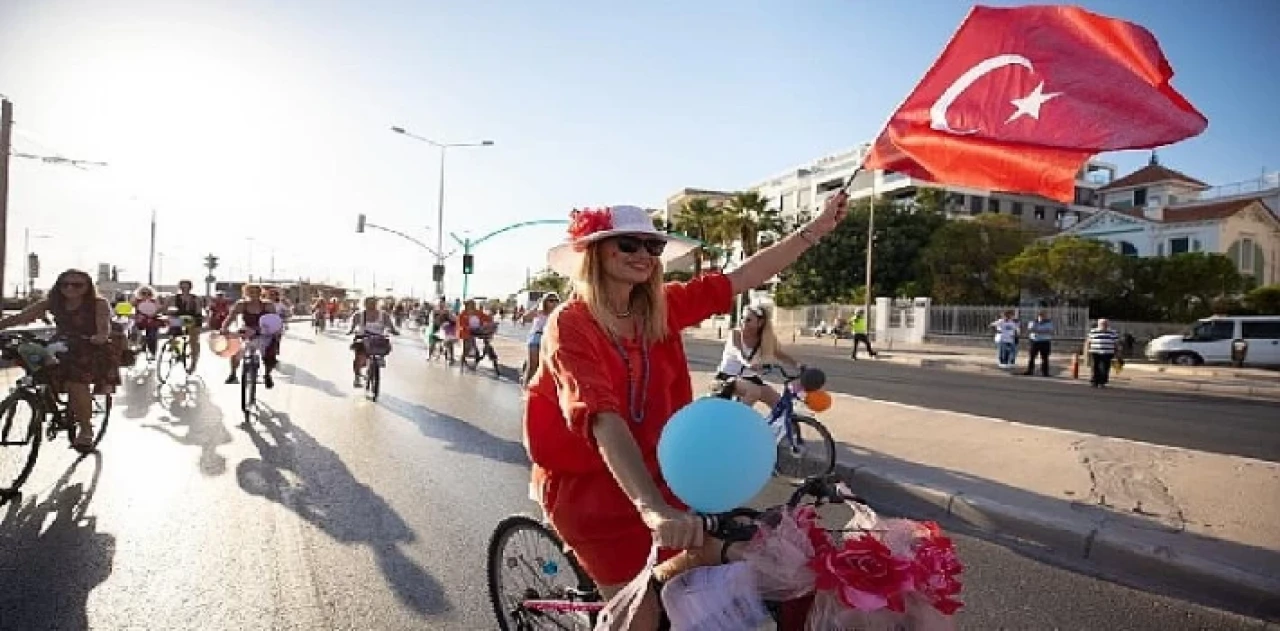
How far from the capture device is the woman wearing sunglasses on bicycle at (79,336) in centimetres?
662

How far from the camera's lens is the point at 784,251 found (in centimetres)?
304

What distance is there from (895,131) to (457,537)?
3578mm

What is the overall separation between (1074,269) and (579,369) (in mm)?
41419

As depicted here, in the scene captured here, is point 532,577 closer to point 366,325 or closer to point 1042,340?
point 366,325

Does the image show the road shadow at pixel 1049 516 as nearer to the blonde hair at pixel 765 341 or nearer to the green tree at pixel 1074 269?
the blonde hair at pixel 765 341

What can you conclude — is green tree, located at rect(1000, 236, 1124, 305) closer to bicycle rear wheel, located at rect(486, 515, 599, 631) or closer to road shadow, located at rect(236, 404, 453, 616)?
road shadow, located at rect(236, 404, 453, 616)

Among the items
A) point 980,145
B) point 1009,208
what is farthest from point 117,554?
point 1009,208

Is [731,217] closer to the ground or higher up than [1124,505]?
higher up

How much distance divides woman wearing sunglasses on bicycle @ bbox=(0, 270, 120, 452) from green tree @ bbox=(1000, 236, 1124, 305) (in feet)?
129

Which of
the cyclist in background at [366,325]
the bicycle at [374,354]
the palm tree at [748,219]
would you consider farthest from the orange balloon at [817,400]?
the palm tree at [748,219]

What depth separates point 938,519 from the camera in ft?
19.0

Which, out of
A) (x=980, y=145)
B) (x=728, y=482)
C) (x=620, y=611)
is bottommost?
(x=620, y=611)

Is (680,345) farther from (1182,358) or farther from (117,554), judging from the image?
(1182,358)

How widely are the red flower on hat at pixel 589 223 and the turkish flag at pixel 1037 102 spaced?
1.55 meters
